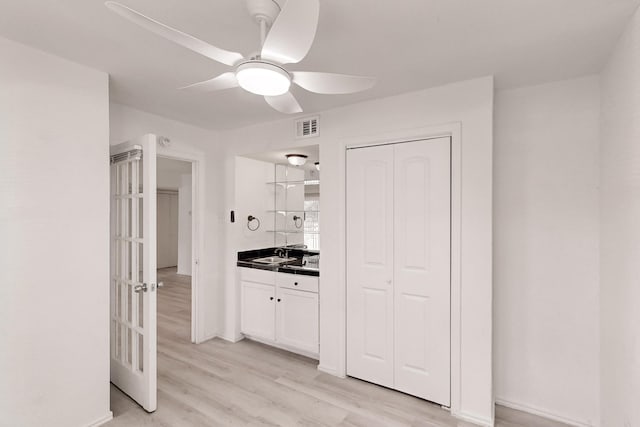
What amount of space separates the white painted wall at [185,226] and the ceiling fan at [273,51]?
6.39 m

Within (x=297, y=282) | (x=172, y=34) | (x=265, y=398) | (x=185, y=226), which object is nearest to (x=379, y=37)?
(x=172, y=34)

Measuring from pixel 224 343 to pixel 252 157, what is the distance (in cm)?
219

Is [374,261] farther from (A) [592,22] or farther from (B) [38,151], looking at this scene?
(B) [38,151]

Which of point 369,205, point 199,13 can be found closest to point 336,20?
point 199,13

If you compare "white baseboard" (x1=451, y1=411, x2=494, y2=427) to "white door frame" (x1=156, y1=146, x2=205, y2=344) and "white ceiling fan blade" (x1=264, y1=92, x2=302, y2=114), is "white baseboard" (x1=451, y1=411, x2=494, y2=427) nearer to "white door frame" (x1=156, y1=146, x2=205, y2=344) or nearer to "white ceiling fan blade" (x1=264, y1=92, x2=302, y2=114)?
"white ceiling fan blade" (x1=264, y1=92, x2=302, y2=114)

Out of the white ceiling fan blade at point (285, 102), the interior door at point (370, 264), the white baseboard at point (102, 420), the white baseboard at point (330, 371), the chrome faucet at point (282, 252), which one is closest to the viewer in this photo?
the white ceiling fan blade at point (285, 102)

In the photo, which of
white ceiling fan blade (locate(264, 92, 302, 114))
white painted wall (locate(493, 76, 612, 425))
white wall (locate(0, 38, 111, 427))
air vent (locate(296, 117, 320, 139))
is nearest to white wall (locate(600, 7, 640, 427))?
white painted wall (locate(493, 76, 612, 425))

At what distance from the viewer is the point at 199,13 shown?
1.56m

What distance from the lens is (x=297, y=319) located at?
3195 millimetres

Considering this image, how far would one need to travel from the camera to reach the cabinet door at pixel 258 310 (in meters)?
3.40

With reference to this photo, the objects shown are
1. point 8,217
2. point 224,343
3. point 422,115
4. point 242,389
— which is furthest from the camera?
point 224,343

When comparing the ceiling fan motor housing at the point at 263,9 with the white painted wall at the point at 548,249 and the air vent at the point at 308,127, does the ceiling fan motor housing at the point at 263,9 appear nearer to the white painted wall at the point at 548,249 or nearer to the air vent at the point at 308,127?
the air vent at the point at 308,127

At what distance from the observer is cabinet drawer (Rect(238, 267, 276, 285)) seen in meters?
3.41

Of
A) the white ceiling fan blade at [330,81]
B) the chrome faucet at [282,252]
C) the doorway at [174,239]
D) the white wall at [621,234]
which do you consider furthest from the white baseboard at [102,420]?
the white wall at [621,234]
